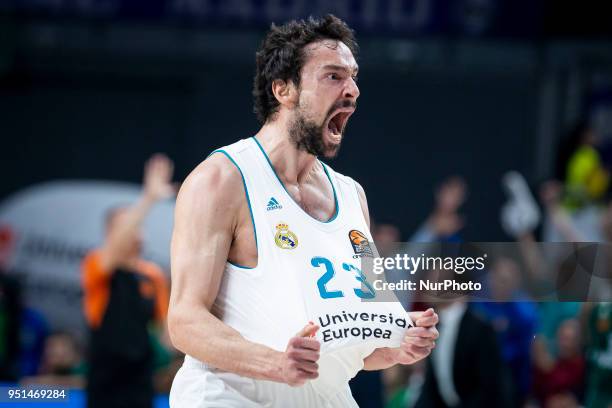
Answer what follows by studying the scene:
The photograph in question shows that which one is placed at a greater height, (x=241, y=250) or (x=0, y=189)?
Answer: (x=241, y=250)

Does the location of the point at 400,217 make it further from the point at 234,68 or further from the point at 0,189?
the point at 0,189

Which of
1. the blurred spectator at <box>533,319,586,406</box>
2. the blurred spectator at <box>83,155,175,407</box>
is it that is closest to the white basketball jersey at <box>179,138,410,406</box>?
the blurred spectator at <box>83,155,175,407</box>

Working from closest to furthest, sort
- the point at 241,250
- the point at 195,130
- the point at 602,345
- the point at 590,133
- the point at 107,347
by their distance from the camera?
the point at 241,250
the point at 107,347
the point at 602,345
the point at 590,133
the point at 195,130

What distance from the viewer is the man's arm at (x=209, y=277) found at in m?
3.33

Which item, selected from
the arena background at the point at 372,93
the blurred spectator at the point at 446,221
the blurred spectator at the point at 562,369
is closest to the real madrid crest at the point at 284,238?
the blurred spectator at the point at 562,369

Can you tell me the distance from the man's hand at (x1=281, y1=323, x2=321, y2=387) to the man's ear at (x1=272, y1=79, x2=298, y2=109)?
101 centimetres

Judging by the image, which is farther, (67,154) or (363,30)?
(67,154)

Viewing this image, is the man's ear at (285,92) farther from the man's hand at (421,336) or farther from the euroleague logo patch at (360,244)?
the man's hand at (421,336)

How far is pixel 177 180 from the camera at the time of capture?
41.5 feet

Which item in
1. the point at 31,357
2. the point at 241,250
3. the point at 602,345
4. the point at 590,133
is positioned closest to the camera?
the point at 241,250

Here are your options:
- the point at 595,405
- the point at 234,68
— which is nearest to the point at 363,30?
the point at 234,68

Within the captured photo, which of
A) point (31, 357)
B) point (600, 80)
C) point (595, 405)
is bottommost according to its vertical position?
point (31, 357)

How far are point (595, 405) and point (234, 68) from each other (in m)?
6.60

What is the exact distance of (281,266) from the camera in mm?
3627
